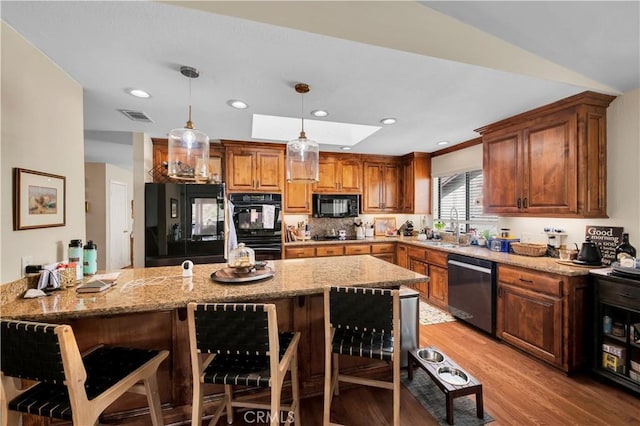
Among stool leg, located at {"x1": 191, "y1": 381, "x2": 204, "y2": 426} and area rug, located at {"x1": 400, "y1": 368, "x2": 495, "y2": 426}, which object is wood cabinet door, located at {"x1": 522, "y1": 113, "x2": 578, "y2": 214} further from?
stool leg, located at {"x1": 191, "y1": 381, "x2": 204, "y2": 426}

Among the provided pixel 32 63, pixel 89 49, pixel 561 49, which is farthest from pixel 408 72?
pixel 32 63

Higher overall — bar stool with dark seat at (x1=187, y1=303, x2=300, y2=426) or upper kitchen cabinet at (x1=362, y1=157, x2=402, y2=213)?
upper kitchen cabinet at (x1=362, y1=157, x2=402, y2=213)

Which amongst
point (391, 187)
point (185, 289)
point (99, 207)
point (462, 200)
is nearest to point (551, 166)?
point (462, 200)

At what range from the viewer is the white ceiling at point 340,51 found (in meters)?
1.48

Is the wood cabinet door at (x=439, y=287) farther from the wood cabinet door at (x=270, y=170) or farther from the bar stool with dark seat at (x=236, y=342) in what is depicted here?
the bar stool with dark seat at (x=236, y=342)

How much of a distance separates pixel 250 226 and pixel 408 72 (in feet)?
9.61

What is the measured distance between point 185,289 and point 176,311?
182mm

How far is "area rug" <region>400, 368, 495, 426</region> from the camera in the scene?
184 cm

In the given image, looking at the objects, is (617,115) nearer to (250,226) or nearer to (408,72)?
(408,72)

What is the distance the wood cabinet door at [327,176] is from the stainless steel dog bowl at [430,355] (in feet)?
10.0

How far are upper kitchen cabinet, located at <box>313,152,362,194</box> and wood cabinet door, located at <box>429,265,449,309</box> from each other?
1.85m

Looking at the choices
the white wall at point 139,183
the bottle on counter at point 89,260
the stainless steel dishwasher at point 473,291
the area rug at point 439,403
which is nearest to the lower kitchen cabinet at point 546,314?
the stainless steel dishwasher at point 473,291

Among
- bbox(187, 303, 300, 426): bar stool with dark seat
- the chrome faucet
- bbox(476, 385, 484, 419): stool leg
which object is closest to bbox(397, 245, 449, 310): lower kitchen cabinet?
the chrome faucet

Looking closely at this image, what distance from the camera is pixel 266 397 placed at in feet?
6.48
